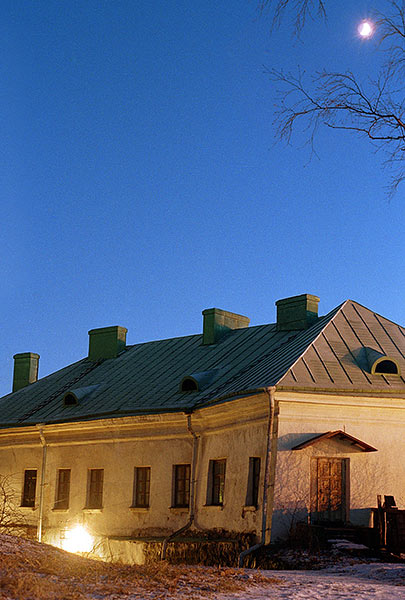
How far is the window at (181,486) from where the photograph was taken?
1930 centimetres

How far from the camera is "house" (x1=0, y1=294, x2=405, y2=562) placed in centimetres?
1647

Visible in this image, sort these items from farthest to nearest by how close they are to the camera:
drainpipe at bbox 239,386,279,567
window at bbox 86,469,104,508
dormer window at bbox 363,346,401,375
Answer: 1. window at bbox 86,469,104,508
2. dormer window at bbox 363,346,401,375
3. drainpipe at bbox 239,386,279,567

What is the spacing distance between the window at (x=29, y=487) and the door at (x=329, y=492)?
35.3ft

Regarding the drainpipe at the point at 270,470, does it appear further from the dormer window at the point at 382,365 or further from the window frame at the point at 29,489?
the window frame at the point at 29,489

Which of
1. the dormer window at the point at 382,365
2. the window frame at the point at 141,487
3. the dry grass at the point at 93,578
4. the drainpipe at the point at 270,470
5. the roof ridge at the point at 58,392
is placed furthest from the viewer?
the roof ridge at the point at 58,392

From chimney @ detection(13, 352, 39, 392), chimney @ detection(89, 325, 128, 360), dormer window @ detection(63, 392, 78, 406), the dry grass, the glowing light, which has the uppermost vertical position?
chimney @ detection(89, 325, 128, 360)

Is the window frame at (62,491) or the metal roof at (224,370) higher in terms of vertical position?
the metal roof at (224,370)

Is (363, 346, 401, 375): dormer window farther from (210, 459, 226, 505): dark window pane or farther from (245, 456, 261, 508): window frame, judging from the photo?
(210, 459, 226, 505): dark window pane

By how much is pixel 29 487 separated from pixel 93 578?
15633 mm

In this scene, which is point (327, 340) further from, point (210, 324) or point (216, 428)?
point (210, 324)

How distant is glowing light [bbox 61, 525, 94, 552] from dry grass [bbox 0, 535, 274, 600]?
11185 millimetres

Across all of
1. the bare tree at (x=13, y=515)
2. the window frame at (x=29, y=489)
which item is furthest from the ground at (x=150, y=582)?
the window frame at (x=29, y=489)

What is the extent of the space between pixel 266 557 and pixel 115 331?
14.1 metres

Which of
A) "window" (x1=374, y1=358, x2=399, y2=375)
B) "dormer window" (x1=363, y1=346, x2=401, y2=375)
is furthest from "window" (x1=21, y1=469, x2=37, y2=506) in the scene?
"window" (x1=374, y1=358, x2=399, y2=375)
